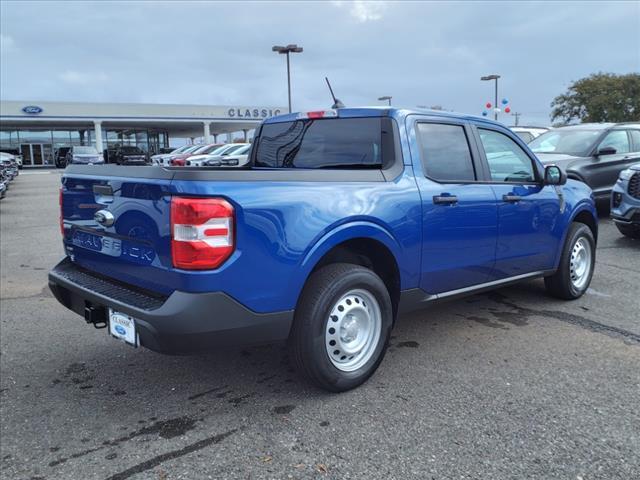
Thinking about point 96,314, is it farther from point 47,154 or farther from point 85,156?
point 47,154

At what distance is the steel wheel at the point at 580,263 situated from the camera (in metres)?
5.44

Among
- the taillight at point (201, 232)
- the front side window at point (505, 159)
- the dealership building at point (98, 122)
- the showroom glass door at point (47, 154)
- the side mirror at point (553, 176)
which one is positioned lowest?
the taillight at point (201, 232)

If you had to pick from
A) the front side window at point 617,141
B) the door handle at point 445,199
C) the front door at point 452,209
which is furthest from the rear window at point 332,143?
the front side window at point 617,141

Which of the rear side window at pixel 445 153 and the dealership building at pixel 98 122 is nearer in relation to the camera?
the rear side window at pixel 445 153

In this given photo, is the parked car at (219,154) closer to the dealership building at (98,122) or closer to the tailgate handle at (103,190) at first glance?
the dealership building at (98,122)

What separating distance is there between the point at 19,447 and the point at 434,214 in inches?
114

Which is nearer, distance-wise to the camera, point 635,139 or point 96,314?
point 96,314

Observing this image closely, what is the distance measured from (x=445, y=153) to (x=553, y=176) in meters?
1.37

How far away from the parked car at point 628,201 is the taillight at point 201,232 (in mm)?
7278

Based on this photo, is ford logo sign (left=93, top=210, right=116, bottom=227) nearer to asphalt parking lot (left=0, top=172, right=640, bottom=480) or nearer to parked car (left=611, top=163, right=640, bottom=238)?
asphalt parking lot (left=0, top=172, right=640, bottom=480)

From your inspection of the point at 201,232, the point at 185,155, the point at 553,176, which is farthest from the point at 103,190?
the point at 185,155

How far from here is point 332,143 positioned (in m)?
4.06

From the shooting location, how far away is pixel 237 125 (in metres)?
56.2

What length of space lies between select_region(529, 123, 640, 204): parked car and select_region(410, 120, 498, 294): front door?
6.24 meters
